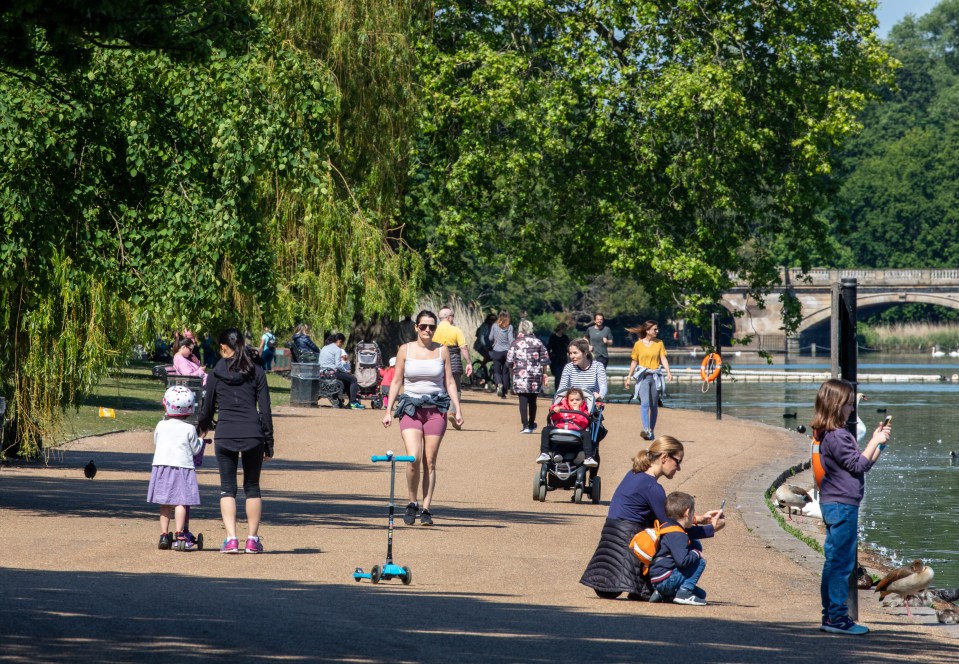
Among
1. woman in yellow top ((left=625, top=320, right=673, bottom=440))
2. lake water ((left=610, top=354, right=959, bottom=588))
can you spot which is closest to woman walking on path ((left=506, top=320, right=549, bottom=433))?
woman in yellow top ((left=625, top=320, right=673, bottom=440))

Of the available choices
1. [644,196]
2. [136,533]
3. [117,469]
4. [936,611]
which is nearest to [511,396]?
[644,196]

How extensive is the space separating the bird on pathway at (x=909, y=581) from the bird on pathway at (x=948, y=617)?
0.26 metres

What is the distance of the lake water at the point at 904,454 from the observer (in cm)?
1555

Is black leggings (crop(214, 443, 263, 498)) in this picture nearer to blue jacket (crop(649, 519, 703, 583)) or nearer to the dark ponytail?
the dark ponytail

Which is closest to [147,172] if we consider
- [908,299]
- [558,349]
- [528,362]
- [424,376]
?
[424,376]

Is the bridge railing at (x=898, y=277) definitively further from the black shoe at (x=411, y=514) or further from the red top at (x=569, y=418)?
the black shoe at (x=411, y=514)

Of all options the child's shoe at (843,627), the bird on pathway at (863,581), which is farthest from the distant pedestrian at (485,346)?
the child's shoe at (843,627)

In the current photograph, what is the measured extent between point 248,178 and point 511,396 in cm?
2150

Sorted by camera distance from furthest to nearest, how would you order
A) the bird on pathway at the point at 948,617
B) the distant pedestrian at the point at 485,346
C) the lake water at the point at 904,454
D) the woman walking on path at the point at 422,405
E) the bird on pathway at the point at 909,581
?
the distant pedestrian at the point at 485,346
the lake water at the point at 904,454
the woman walking on path at the point at 422,405
the bird on pathway at the point at 909,581
the bird on pathway at the point at 948,617

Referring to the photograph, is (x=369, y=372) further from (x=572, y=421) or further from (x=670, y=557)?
(x=670, y=557)

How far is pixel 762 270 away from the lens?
1449 inches

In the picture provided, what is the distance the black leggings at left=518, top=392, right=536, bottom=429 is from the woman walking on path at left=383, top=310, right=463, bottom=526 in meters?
9.61

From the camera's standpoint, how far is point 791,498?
650 inches

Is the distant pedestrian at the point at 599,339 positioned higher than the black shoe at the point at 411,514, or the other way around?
the distant pedestrian at the point at 599,339
